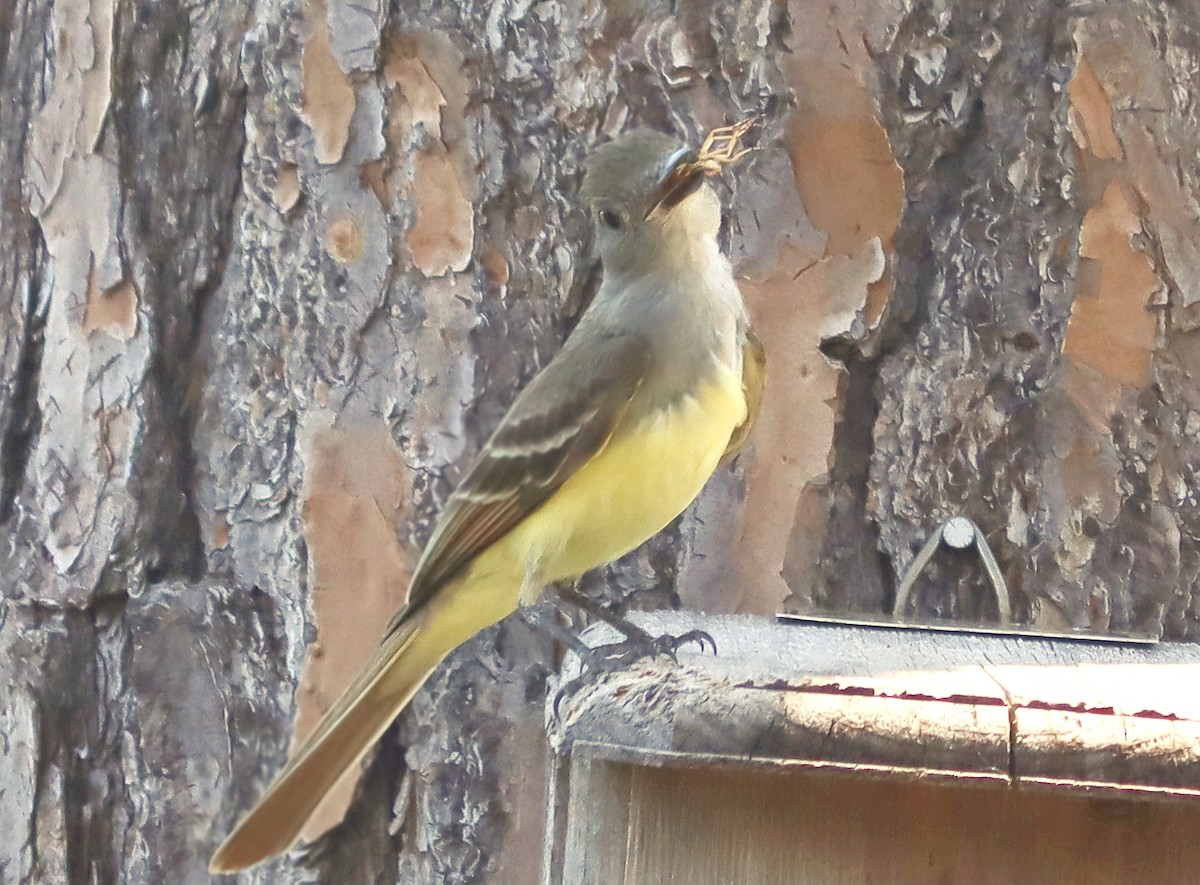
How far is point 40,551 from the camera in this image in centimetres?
133

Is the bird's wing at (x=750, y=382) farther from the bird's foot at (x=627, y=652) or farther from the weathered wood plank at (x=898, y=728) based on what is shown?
the weathered wood plank at (x=898, y=728)

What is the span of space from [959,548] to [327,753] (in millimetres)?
673

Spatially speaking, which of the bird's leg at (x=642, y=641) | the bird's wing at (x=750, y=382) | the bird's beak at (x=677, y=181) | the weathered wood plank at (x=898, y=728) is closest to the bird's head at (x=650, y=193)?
the bird's beak at (x=677, y=181)

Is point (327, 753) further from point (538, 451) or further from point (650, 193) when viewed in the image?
point (650, 193)

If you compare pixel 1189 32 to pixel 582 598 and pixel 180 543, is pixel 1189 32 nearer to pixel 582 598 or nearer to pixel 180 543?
pixel 582 598

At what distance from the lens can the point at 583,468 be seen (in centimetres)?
103

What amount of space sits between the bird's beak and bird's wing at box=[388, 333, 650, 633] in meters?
0.12

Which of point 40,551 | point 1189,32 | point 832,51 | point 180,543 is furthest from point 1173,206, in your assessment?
point 40,551

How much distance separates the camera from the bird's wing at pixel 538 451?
1.03 m

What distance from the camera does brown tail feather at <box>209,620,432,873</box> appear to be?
3.30ft

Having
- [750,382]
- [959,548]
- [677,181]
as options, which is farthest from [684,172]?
[959,548]

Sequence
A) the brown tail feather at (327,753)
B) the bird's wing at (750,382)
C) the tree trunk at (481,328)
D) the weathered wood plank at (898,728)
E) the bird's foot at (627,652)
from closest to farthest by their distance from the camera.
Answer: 1. the weathered wood plank at (898,728)
2. the bird's foot at (627,652)
3. the brown tail feather at (327,753)
4. the bird's wing at (750,382)
5. the tree trunk at (481,328)

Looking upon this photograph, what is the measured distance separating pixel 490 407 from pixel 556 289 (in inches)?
5.7

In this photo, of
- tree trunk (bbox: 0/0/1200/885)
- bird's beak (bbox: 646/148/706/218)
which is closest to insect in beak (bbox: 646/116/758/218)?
bird's beak (bbox: 646/148/706/218)
